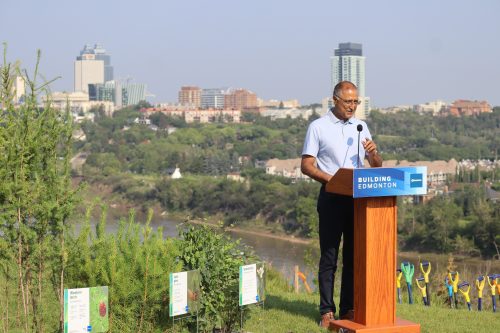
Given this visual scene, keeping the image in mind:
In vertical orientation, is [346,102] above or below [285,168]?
above

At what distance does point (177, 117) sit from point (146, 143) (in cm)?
2170

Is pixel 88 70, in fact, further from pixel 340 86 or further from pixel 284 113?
pixel 340 86

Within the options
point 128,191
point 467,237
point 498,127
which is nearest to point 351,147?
point 467,237

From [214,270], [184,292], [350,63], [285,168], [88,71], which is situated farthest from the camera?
[88,71]

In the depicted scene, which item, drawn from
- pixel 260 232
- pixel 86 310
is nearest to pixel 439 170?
pixel 260 232

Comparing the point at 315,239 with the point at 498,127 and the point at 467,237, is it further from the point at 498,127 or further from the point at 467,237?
the point at 498,127

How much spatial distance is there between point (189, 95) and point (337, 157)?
5834 inches

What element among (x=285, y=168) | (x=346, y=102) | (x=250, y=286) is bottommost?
(x=285, y=168)

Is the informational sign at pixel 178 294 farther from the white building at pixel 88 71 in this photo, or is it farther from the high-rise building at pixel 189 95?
the white building at pixel 88 71

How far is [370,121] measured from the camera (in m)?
94.5

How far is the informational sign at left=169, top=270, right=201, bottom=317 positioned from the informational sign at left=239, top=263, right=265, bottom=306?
9.3 inches

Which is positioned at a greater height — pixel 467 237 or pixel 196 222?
pixel 196 222

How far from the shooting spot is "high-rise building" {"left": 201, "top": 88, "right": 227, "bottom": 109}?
150250mm

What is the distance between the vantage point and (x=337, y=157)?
4711mm
